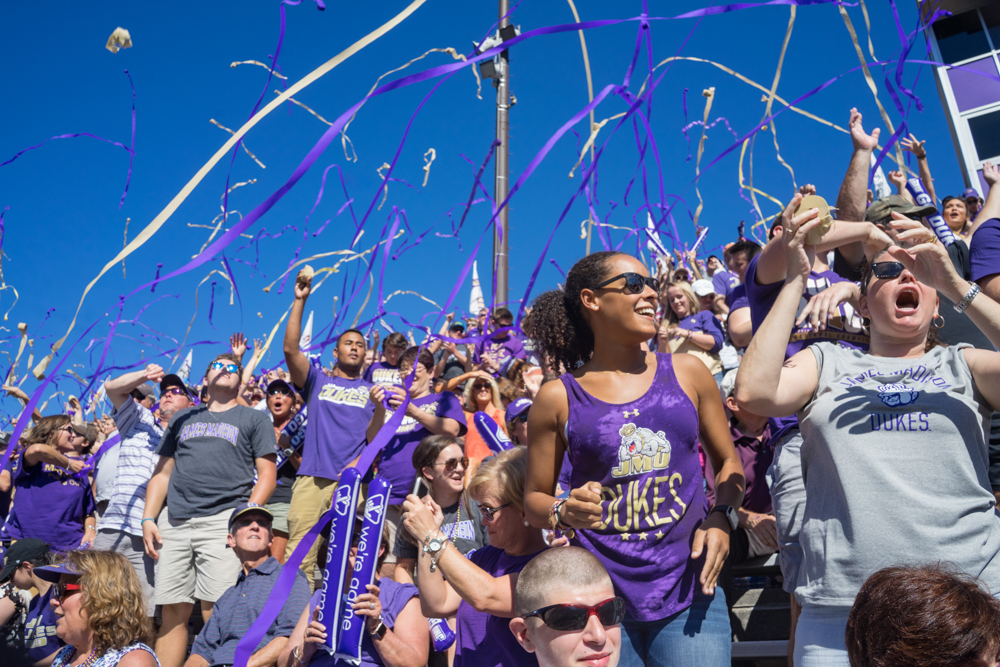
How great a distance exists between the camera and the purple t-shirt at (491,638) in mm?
2430

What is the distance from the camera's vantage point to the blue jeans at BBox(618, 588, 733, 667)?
2111mm

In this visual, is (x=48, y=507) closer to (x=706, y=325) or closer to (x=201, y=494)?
(x=201, y=494)

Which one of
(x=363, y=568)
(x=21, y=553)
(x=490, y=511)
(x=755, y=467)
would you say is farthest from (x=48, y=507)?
(x=755, y=467)

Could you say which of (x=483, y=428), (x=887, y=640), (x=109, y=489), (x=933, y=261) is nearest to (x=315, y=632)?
(x=483, y=428)

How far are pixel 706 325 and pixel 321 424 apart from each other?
317cm

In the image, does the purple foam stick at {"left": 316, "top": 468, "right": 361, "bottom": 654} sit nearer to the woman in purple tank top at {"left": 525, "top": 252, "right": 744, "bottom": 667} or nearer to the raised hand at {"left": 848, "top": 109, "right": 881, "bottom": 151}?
the woman in purple tank top at {"left": 525, "top": 252, "right": 744, "bottom": 667}

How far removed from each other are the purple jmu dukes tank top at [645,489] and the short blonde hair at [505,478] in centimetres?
39

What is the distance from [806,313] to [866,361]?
424 mm

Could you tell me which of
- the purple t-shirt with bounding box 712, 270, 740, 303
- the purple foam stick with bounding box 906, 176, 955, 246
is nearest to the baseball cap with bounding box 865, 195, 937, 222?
the purple foam stick with bounding box 906, 176, 955, 246

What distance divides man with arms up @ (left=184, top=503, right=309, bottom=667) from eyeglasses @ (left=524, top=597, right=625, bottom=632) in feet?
6.17

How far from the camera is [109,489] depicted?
5773mm

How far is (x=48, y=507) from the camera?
6.25m

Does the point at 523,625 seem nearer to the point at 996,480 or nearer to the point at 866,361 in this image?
the point at 866,361

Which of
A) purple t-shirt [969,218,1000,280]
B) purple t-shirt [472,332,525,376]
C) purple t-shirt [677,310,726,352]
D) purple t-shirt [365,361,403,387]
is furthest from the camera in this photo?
→ purple t-shirt [472,332,525,376]
